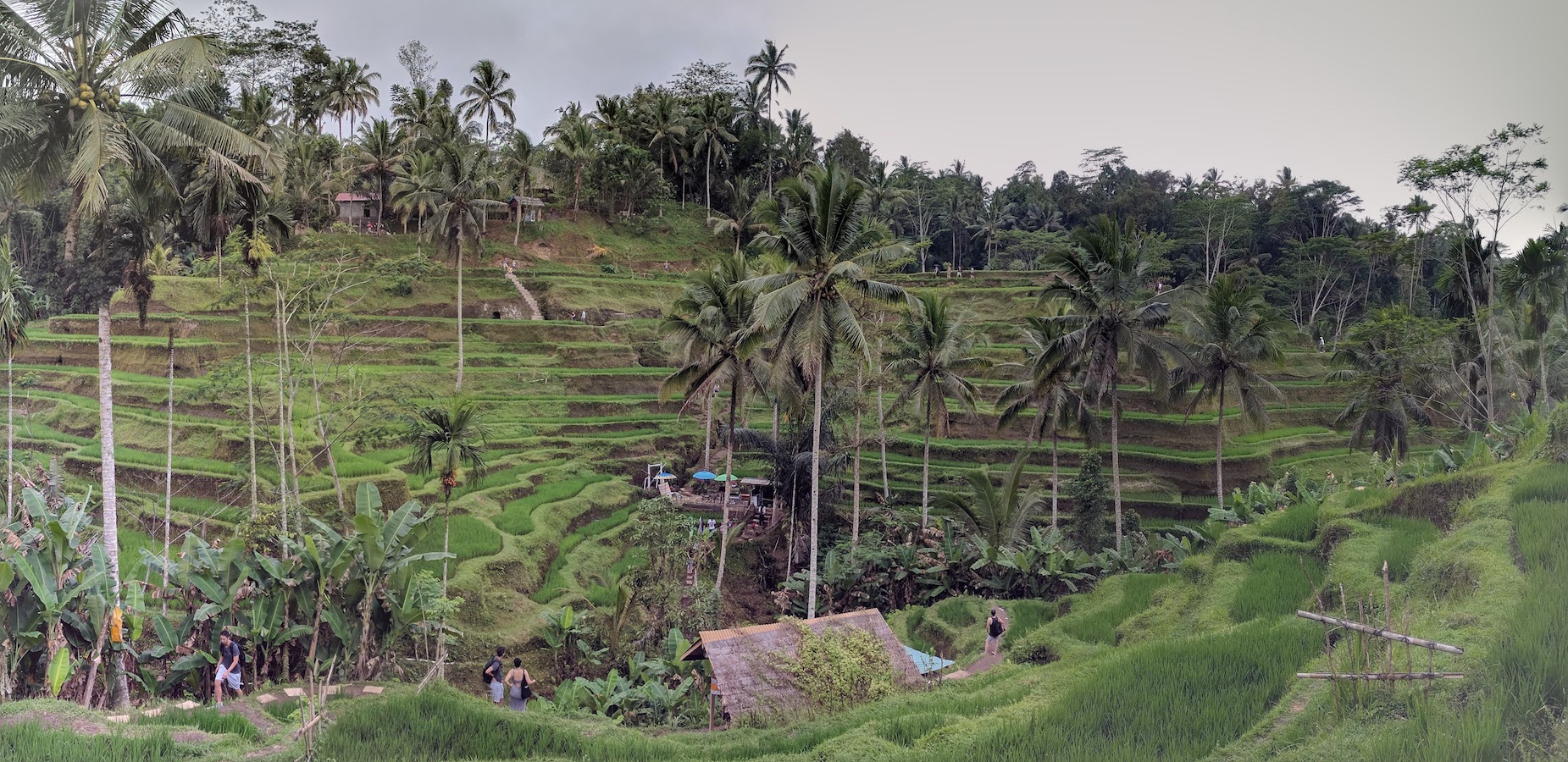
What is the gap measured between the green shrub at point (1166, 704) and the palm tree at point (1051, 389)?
1328 cm

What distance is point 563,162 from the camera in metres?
55.9

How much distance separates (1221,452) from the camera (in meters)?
27.9

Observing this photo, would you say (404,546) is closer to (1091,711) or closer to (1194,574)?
(1091,711)

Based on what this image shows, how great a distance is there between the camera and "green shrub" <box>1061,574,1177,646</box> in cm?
1551

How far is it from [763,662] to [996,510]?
11.7 metres

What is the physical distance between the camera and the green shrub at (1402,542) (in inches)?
485

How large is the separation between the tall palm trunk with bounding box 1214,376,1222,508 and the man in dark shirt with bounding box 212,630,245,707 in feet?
72.1

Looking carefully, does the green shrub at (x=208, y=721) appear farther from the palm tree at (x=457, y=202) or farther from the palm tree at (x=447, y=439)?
the palm tree at (x=457, y=202)

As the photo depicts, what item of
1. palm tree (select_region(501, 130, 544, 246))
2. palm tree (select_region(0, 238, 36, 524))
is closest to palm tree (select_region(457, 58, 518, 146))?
palm tree (select_region(501, 130, 544, 246))

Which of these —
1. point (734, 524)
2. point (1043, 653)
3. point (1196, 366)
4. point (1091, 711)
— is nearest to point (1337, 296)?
point (1196, 366)

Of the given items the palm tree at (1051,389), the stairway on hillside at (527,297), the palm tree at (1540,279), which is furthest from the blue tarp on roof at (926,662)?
the stairway on hillside at (527,297)

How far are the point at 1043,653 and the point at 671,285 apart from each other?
118ft

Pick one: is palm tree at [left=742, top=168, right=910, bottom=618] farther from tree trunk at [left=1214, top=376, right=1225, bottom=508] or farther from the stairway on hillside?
the stairway on hillside

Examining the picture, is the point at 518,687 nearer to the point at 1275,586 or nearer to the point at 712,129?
the point at 1275,586
